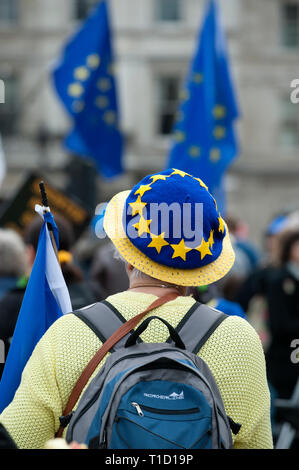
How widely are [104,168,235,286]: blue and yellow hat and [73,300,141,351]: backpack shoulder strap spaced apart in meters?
0.16

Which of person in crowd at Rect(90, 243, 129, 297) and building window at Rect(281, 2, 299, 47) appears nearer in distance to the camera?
person in crowd at Rect(90, 243, 129, 297)

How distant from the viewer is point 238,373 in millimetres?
1924

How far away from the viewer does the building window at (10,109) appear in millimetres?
20953

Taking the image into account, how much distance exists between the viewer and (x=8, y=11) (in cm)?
2170

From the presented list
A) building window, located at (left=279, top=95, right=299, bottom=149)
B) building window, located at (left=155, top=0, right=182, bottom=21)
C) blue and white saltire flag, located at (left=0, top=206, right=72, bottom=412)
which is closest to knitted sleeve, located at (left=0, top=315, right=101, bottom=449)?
blue and white saltire flag, located at (left=0, top=206, right=72, bottom=412)

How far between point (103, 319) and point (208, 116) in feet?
14.4

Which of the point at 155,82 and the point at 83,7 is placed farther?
the point at 155,82

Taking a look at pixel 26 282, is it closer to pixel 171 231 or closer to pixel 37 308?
pixel 37 308

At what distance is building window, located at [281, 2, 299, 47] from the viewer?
2184cm

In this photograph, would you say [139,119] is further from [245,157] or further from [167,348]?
[167,348]

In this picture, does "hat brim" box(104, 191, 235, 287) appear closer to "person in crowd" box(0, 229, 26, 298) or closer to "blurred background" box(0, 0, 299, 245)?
"person in crowd" box(0, 229, 26, 298)

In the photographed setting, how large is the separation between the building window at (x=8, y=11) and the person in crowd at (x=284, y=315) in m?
18.6

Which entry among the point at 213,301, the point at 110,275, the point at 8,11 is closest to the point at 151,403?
the point at 213,301
